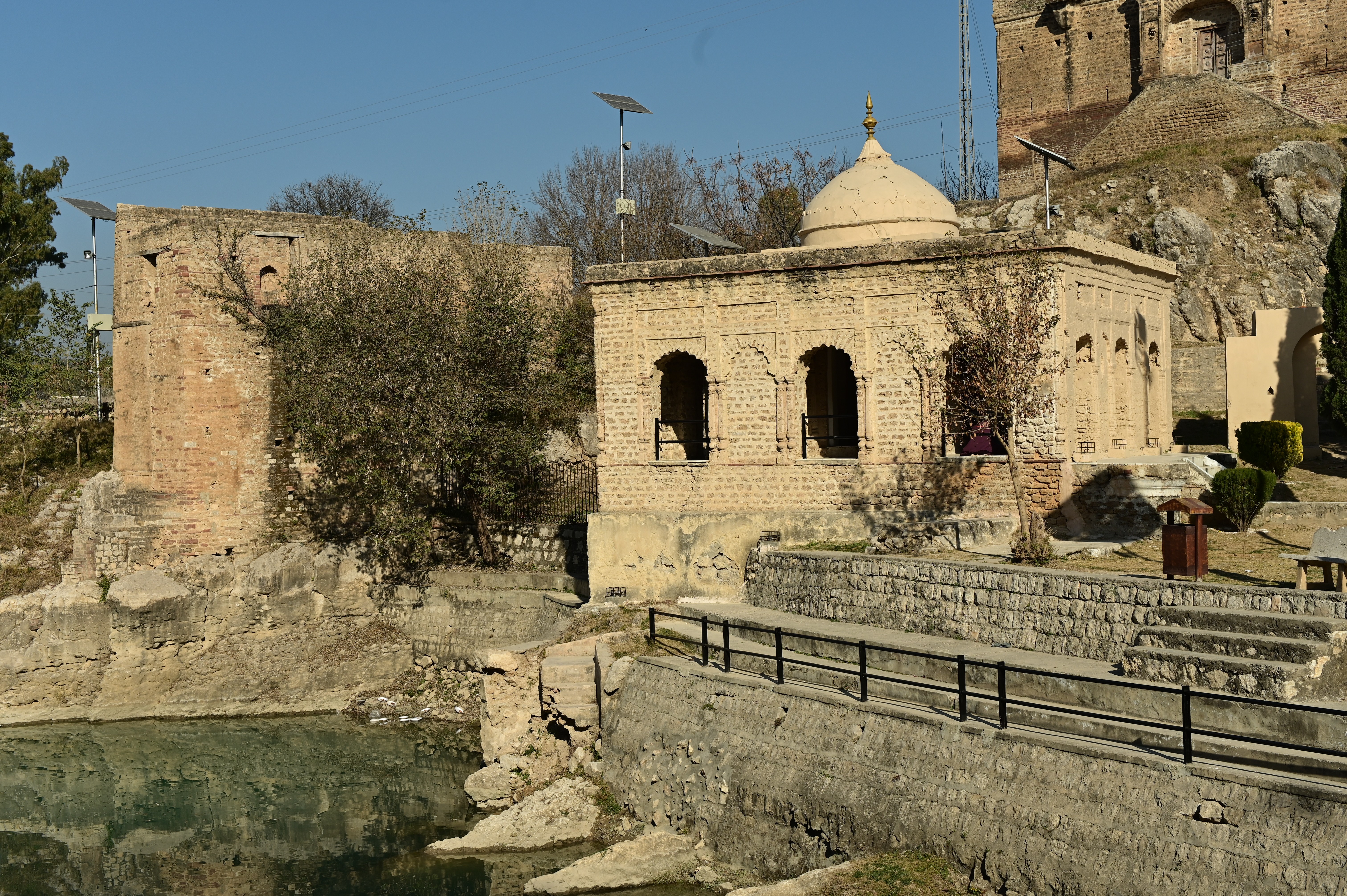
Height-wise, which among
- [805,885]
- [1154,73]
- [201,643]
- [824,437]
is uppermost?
[1154,73]

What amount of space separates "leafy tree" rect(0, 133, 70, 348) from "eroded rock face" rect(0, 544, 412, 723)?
14.5 metres

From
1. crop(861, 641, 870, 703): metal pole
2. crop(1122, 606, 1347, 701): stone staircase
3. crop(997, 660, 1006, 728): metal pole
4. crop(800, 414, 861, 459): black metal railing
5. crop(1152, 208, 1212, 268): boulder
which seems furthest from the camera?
crop(1152, 208, 1212, 268): boulder

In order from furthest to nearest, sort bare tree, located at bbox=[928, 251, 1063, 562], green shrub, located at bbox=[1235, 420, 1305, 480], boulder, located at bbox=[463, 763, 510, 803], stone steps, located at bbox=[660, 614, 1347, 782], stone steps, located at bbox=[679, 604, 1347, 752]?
green shrub, located at bbox=[1235, 420, 1305, 480] → bare tree, located at bbox=[928, 251, 1063, 562] → boulder, located at bbox=[463, 763, 510, 803] → stone steps, located at bbox=[679, 604, 1347, 752] → stone steps, located at bbox=[660, 614, 1347, 782]

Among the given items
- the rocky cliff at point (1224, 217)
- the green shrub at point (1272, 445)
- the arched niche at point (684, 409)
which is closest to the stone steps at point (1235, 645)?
the green shrub at point (1272, 445)

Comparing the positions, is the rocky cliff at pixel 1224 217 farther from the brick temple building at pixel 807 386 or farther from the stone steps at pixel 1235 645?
the stone steps at pixel 1235 645

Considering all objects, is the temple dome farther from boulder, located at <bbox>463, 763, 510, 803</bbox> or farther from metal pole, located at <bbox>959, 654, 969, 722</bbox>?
metal pole, located at <bbox>959, 654, 969, 722</bbox>

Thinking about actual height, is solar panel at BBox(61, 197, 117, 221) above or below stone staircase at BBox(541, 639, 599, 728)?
above

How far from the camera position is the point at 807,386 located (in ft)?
68.0

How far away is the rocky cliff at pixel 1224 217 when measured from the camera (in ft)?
112

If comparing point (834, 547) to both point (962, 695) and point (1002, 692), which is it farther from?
point (1002, 692)

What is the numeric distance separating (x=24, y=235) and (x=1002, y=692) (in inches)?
1299

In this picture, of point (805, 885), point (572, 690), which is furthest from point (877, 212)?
point (805, 885)

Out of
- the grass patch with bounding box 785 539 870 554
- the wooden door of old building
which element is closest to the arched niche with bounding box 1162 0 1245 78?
the wooden door of old building

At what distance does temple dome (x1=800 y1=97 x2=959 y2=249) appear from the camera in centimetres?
1973
